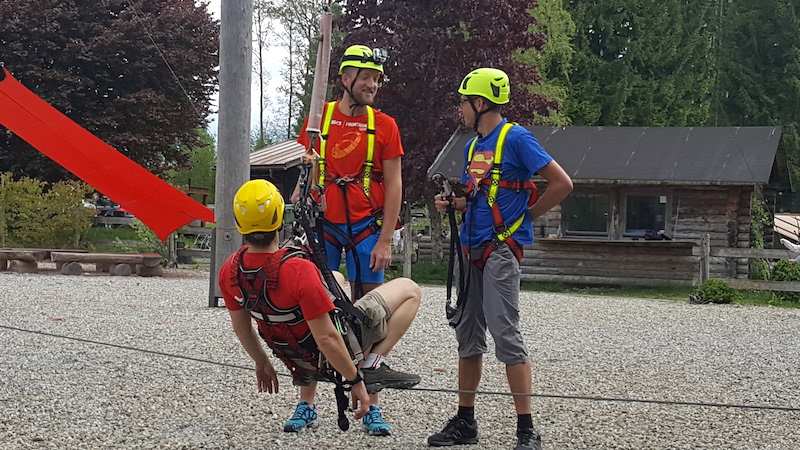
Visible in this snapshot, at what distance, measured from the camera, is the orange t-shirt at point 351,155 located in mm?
5172

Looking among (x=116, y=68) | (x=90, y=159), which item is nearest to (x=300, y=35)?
(x=116, y=68)

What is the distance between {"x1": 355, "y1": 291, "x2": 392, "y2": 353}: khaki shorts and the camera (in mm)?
4586

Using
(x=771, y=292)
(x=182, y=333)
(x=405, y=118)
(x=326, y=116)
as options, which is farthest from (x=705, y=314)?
(x=405, y=118)

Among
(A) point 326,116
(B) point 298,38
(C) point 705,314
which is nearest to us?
(A) point 326,116

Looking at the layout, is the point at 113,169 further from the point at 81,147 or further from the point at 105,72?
the point at 105,72

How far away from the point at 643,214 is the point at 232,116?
1202cm

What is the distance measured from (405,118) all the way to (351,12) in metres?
3.00

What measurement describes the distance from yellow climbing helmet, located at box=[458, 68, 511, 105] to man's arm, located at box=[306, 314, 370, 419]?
58.4 inches

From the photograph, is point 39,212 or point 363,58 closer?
point 363,58

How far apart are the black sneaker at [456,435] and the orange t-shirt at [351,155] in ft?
4.00

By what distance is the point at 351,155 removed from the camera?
519 centimetres

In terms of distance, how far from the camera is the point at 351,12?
24125 millimetres

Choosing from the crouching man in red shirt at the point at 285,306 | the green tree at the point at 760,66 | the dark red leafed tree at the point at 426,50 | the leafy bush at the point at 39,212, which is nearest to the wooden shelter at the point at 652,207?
the dark red leafed tree at the point at 426,50

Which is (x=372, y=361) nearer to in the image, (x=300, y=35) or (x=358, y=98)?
(x=358, y=98)
